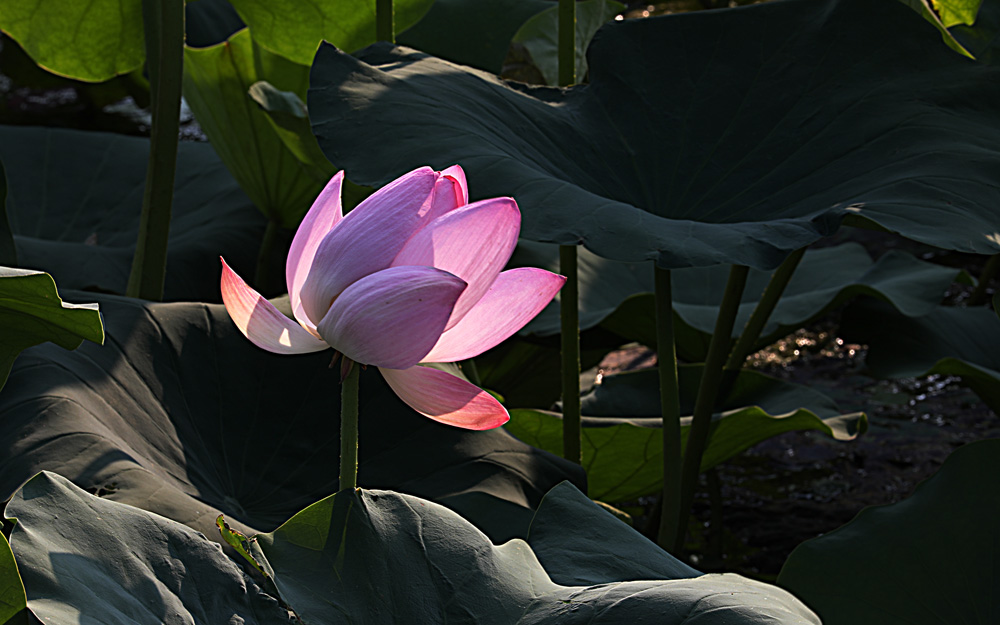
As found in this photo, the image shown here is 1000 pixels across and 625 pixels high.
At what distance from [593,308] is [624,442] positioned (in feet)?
1.33

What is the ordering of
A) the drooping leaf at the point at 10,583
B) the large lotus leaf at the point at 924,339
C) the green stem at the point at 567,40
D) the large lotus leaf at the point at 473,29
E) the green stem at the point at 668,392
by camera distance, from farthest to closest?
the large lotus leaf at the point at 473,29
the large lotus leaf at the point at 924,339
the green stem at the point at 567,40
the green stem at the point at 668,392
the drooping leaf at the point at 10,583

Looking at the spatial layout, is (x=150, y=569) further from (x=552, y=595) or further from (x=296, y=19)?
(x=296, y=19)

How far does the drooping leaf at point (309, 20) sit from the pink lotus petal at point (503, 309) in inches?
32.7

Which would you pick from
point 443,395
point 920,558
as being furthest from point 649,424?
point 443,395

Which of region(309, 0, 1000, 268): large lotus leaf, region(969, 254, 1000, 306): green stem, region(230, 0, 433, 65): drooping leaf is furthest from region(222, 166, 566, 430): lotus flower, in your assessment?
region(969, 254, 1000, 306): green stem

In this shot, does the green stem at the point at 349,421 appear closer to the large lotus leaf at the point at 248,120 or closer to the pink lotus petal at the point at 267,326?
the pink lotus petal at the point at 267,326

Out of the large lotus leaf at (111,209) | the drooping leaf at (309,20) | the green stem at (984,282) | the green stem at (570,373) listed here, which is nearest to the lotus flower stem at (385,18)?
the drooping leaf at (309,20)

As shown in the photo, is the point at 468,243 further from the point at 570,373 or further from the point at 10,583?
the point at 570,373

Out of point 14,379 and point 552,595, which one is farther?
point 14,379

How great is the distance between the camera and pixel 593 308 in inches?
57.6

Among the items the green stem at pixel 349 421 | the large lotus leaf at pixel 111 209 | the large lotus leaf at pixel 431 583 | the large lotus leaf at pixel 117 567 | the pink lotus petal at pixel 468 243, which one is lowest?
the large lotus leaf at pixel 111 209

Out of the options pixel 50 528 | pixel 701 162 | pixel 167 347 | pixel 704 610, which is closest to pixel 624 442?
pixel 701 162

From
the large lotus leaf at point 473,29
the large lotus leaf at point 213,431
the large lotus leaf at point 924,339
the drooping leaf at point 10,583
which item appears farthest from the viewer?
the large lotus leaf at point 473,29

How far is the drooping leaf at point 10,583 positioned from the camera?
371 mm
